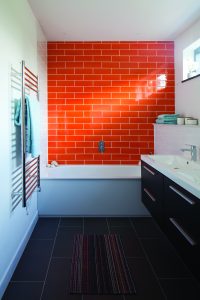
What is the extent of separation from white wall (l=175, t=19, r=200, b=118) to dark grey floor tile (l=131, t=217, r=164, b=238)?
1420mm

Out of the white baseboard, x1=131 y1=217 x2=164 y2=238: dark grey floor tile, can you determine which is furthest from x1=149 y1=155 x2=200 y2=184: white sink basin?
the white baseboard

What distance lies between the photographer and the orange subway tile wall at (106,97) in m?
4.08

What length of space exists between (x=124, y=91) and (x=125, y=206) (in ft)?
5.71

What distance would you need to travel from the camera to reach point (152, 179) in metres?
2.73

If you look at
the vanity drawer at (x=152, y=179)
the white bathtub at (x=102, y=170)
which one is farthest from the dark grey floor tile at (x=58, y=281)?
the white bathtub at (x=102, y=170)

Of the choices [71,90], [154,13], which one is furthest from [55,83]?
[154,13]

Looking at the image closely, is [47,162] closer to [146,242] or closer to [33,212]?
[33,212]

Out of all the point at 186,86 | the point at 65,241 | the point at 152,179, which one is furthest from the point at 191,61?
the point at 65,241

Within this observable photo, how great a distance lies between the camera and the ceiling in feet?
9.25

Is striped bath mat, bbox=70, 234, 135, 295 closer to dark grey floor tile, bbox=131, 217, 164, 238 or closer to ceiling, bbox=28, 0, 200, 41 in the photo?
dark grey floor tile, bbox=131, 217, 164, 238

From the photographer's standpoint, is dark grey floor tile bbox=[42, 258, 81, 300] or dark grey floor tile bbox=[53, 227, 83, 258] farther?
dark grey floor tile bbox=[53, 227, 83, 258]

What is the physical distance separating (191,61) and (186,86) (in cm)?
34

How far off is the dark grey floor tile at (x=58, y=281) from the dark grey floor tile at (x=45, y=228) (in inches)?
21.0

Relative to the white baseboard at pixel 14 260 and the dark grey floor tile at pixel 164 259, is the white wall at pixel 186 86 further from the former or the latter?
the white baseboard at pixel 14 260
